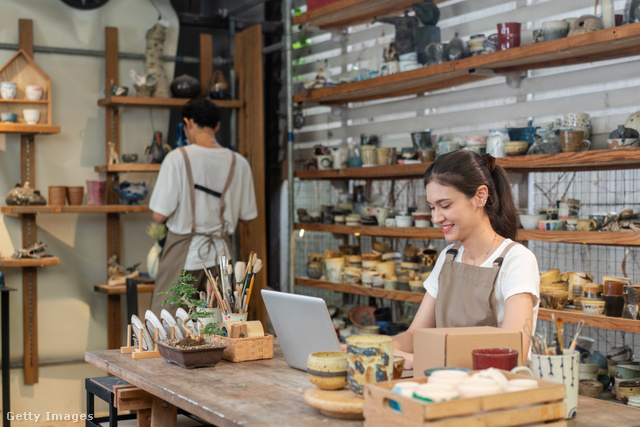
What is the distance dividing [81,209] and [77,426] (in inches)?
58.7

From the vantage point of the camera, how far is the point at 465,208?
2.48m

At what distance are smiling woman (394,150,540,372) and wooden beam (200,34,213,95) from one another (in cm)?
358

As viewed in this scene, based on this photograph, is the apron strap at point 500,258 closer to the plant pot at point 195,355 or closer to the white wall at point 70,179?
the plant pot at point 195,355

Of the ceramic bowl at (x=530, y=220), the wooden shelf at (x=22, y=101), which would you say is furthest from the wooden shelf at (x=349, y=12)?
the wooden shelf at (x=22, y=101)

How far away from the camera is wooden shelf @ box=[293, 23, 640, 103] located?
326cm

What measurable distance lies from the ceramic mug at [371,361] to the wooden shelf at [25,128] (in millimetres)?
3892

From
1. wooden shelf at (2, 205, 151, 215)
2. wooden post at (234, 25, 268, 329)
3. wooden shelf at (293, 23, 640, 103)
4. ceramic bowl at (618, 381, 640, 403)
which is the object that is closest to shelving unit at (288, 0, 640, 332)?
wooden shelf at (293, 23, 640, 103)

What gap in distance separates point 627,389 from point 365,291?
1.72 m

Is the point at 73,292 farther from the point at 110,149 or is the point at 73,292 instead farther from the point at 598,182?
the point at 598,182

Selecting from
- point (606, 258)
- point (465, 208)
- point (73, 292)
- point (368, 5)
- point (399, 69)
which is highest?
point (368, 5)

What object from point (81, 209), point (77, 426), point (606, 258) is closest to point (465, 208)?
point (606, 258)

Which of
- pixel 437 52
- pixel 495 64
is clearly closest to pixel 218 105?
pixel 437 52

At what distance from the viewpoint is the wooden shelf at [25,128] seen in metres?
5.03

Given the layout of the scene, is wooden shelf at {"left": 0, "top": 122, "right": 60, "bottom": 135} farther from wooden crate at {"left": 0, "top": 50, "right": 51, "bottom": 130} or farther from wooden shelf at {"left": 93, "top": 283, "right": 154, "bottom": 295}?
wooden shelf at {"left": 93, "top": 283, "right": 154, "bottom": 295}
